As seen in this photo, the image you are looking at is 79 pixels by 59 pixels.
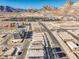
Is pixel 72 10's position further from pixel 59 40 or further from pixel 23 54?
pixel 23 54

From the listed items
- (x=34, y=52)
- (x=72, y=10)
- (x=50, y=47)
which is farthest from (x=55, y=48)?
(x=72, y=10)

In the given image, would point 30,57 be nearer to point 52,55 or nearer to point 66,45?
point 52,55

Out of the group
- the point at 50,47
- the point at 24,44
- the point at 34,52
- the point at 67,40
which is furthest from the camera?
the point at 67,40

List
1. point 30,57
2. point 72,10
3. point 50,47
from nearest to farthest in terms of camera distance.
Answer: point 30,57, point 50,47, point 72,10

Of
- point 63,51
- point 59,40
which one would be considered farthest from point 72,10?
point 63,51

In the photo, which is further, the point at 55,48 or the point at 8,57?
the point at 55,48

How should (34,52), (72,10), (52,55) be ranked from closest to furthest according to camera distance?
1. (34,52)
2. (52,55)
3. (72,10)

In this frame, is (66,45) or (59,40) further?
(59,40)

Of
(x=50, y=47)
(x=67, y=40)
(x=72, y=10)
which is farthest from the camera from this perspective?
(x=72, y=10)

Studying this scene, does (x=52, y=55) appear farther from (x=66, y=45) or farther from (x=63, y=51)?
(x=66, y=45)
